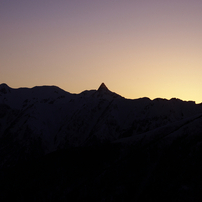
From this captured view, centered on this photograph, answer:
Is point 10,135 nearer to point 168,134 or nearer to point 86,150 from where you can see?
point 86,150

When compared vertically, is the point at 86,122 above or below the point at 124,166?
above

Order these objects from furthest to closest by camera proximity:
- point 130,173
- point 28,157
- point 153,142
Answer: point 28,157, point 153,142, point 130,173

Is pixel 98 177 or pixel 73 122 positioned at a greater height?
pixel 73 122

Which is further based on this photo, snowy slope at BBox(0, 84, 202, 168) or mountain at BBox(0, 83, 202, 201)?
snowy slope at BBox(0, 84, 202, 168)

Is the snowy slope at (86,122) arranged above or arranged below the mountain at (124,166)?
above

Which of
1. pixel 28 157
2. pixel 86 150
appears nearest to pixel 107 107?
pixel 28 157

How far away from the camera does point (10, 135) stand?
535 feet

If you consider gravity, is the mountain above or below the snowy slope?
below

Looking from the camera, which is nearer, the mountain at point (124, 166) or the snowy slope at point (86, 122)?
the mountain at point (124, 166)

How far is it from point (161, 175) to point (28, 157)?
94.9 metres

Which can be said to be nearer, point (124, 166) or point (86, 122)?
point (124, 166)

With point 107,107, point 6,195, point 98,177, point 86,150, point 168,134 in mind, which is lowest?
point 6,195

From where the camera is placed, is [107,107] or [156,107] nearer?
[156,107]

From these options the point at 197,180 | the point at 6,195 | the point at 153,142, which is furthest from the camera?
the point at 6,195
